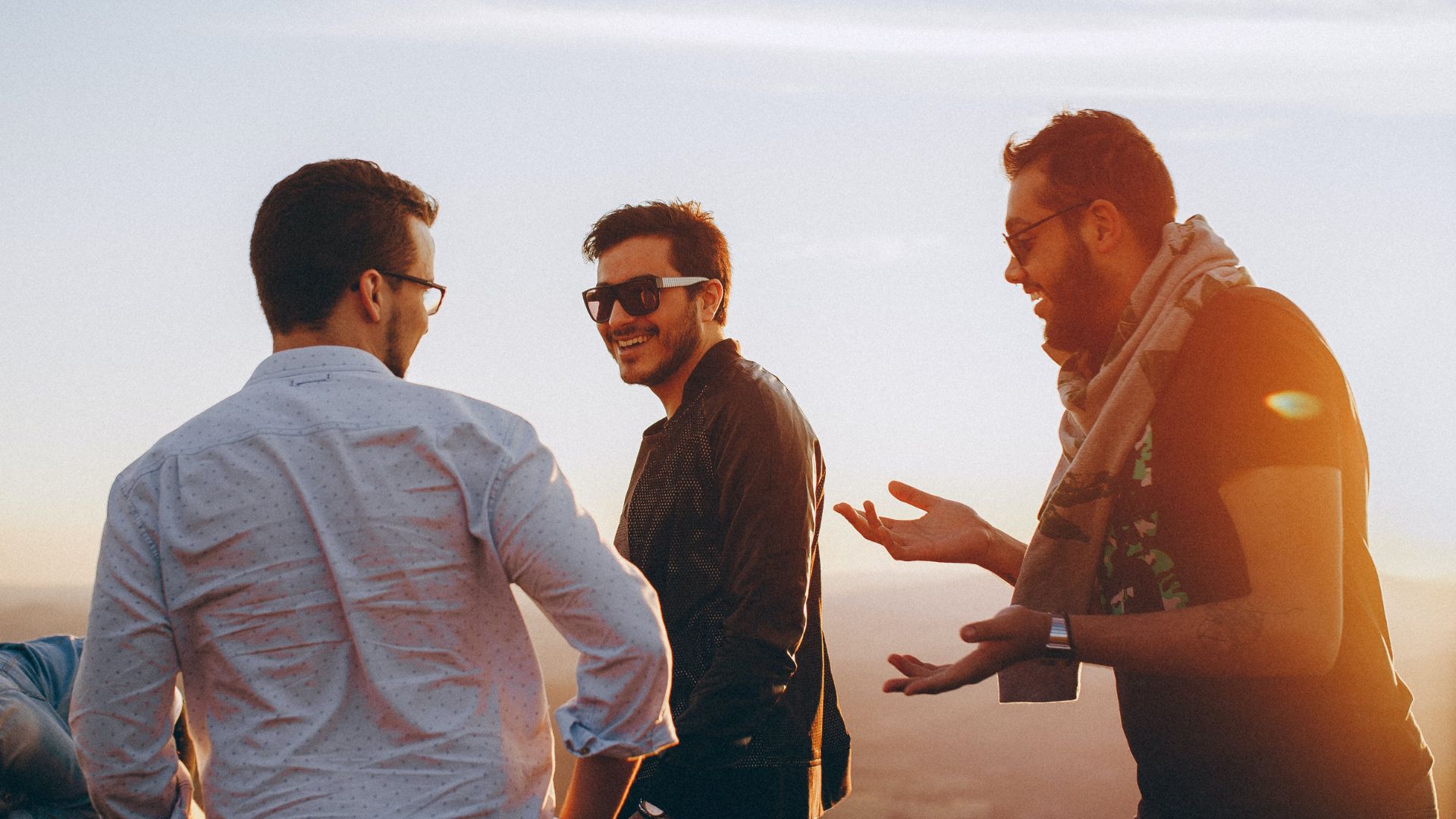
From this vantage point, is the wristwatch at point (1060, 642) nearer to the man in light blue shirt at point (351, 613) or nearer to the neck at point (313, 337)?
the man in light blue shirt at point (351, 613)

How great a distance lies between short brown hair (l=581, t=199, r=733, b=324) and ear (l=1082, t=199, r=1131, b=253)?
158cm

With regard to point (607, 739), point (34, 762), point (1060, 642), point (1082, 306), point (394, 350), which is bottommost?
point (34, 762)

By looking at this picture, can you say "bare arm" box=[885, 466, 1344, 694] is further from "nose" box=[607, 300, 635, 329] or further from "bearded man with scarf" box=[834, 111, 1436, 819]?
"nose" box=[607, 300, 635, 329]

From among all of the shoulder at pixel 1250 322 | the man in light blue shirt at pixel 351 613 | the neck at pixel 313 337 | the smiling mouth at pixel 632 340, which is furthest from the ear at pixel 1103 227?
the neck at pixel 313 337

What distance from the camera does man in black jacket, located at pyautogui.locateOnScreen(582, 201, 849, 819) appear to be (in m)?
2.94

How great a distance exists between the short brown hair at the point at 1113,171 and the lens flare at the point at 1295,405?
0.73 meters

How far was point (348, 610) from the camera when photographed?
177cm

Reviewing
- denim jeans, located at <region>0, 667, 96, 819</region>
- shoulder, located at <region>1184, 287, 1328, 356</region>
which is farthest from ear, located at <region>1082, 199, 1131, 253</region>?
denim jeans, located at <region>0, 667, 96, 819</region>

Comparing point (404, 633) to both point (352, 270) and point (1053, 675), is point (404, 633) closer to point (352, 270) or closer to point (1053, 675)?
point (352, 270)

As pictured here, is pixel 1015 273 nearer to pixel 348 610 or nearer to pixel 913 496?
pixel 913 496

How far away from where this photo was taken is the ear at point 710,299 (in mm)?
3900

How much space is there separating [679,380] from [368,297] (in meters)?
1.77

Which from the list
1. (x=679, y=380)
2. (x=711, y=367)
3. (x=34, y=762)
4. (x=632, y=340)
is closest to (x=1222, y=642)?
(x=711, y=367)

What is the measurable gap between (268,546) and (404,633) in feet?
0.86
